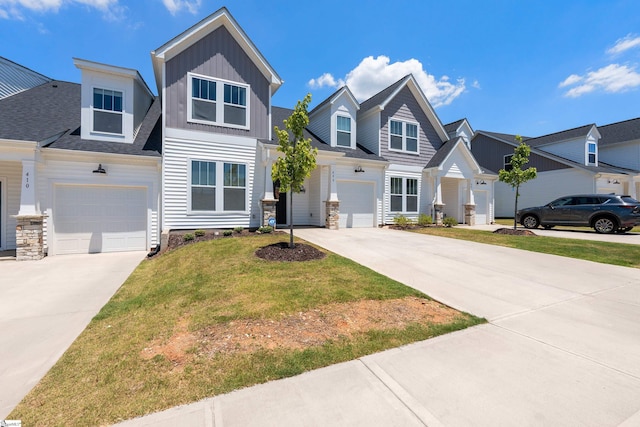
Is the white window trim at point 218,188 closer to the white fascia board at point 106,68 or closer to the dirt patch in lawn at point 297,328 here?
the white fascia board at point 106,68

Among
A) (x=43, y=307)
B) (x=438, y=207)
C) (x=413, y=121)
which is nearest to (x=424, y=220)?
(x=438, y=207)

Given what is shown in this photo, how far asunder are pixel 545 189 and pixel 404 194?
1450 cm

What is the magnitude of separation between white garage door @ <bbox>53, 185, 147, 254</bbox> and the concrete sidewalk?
985 cm

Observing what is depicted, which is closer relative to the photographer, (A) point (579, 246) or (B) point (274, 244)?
(B) point (274, 244)

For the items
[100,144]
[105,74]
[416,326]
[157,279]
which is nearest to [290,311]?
[416,326]

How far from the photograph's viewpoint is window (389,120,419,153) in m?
15.4

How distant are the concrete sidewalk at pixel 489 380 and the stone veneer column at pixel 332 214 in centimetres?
802

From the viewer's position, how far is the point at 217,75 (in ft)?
36.0

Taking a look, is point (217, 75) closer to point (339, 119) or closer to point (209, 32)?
point (209, 32)

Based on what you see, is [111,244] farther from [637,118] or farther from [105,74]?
[637,118]

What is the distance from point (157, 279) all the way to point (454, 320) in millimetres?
6271

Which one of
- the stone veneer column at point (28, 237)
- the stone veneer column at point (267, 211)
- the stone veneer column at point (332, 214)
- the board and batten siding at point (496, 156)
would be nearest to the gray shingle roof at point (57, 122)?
the stone veneer column at point (28, 237)

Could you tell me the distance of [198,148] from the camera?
1059cm

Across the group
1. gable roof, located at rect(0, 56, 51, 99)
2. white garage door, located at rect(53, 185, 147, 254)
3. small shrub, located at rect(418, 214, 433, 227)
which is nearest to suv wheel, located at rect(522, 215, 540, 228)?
small shrub, located at rect(418, 214, 433, 227)
